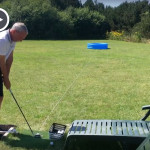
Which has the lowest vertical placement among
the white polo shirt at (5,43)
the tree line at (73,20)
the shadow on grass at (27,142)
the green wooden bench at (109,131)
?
the tree line at (73,20)

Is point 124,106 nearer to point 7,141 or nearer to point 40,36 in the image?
point 7,141

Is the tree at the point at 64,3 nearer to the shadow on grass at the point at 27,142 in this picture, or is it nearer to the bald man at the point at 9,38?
the bald man at the point at 9,38

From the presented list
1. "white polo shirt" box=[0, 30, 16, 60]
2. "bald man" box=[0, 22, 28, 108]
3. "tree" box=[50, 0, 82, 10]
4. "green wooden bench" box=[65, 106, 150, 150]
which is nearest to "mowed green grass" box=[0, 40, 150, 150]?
"green wooden bench" box=[65, 106, 150, 150]

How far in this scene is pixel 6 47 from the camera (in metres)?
3.91

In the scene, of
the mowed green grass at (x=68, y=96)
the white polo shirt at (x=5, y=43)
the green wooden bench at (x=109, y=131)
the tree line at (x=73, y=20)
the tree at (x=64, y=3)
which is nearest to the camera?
the green wooden bench at (x=109, y=131)

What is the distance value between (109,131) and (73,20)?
35128 millimetres

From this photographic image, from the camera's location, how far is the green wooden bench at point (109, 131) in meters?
3.39

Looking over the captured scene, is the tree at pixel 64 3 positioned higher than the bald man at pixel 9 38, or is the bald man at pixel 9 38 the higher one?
the bald man at pixel 9 38

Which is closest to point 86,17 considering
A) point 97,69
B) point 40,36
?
point 40,36

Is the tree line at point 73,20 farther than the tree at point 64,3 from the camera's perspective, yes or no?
No

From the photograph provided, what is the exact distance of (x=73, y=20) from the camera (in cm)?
3794

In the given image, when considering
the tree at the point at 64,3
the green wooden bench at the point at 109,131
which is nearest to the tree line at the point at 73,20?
the tree at the point at 64,3

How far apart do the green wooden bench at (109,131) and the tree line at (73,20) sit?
28.8 metres

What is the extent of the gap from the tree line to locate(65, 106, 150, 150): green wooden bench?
28.8 meters
